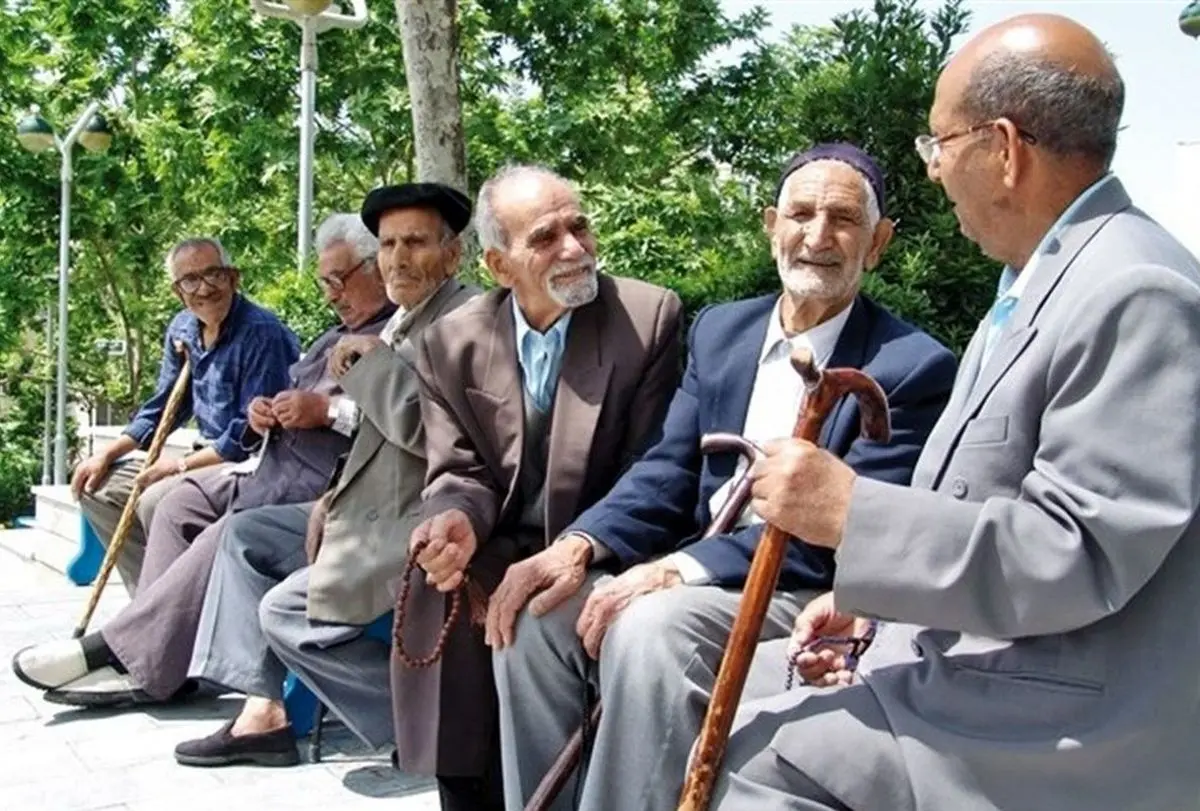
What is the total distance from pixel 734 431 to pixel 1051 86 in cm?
127

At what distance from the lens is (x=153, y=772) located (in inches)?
165

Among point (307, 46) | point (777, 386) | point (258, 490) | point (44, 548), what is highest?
point (307, 46)

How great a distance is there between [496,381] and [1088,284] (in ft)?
6.47

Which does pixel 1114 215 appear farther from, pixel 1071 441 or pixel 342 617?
pixel 342 617

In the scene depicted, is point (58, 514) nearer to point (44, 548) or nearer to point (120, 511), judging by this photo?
point (44, 548)

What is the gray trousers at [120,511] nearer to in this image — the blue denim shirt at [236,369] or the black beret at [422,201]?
the blue denim shirt at [236,369]

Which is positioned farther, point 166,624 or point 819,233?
point 166,624

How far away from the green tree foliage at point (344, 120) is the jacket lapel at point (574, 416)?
668 centimetres

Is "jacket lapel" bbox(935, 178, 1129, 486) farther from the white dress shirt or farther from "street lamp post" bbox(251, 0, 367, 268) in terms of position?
"street lamp post" bbox(251, 0, 367, 268)

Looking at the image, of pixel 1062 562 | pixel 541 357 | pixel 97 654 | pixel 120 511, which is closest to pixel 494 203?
pixel 541 357

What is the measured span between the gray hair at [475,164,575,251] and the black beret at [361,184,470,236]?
1.92 ft

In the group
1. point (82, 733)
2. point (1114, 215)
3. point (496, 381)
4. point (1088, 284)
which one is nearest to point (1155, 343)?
point (1088, 284)

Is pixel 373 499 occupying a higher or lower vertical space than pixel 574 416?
lower

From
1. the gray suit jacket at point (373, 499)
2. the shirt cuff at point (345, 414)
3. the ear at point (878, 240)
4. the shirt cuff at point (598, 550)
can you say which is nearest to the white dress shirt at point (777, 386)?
the ear at point (878, 240)
